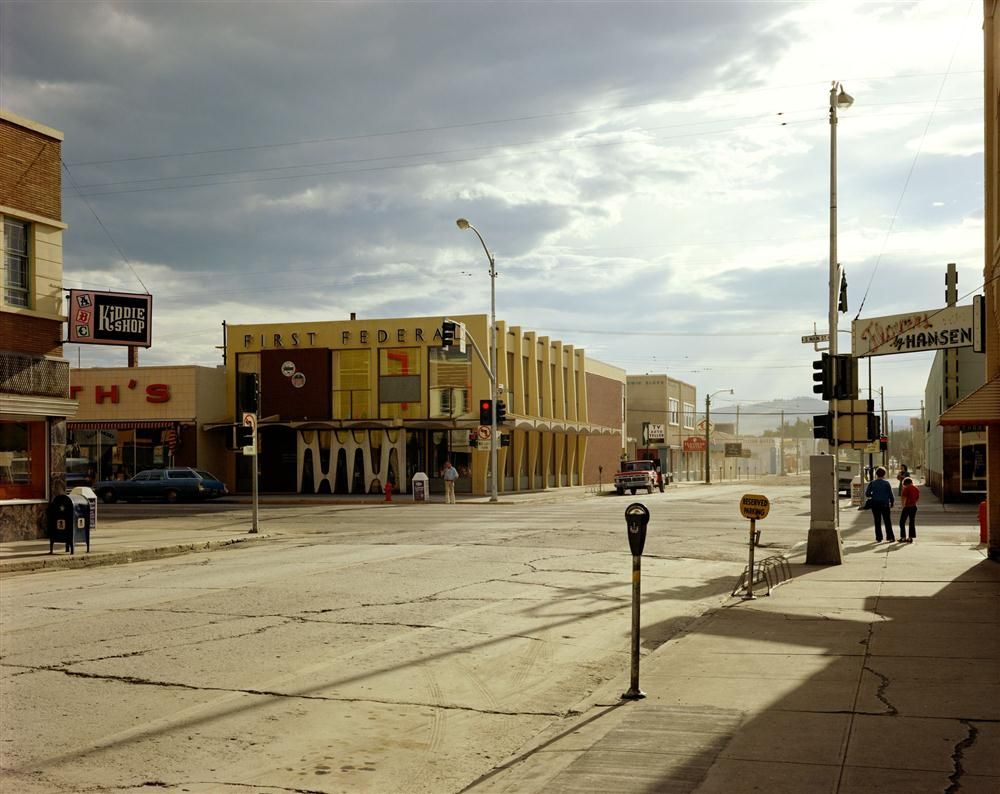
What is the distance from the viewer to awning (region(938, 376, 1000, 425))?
16.3 m

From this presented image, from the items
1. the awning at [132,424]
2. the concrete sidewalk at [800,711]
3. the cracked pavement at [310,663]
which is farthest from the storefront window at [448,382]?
the concrete sidewalk at [800,711]

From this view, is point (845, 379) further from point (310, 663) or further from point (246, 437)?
point (246, 437)

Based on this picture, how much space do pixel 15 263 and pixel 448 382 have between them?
30247 millimetres

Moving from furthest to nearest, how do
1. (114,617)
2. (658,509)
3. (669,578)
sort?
1. (658,509)
2. (669,578)
3. (114,617)

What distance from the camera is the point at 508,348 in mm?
55188

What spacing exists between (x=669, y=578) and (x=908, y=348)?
32.8 feet

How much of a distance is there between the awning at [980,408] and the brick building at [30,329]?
18601 millimetres

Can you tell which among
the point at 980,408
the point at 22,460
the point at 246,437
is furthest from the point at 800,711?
the point at 246,437

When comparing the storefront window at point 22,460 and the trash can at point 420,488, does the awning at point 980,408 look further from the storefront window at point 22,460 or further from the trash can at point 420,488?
the trash can at point 420,488

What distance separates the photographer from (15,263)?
22.6 meters

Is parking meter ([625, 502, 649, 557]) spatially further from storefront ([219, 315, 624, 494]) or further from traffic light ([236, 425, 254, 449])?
storefront ([219, 315, 624, 494])

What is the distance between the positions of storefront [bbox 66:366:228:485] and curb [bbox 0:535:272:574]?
31370mm

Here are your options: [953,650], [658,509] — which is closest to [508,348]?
[658,509]

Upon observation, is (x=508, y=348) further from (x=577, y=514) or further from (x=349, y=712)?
(x=349, y=712)
